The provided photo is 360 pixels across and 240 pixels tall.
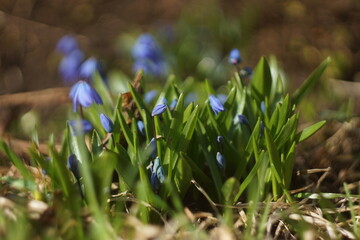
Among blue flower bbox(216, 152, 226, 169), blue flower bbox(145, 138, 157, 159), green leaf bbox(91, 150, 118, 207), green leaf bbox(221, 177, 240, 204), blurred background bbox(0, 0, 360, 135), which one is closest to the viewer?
green leaf bbox(91, 150, 118, 207)

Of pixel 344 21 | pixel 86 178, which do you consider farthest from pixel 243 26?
pixel 86 178

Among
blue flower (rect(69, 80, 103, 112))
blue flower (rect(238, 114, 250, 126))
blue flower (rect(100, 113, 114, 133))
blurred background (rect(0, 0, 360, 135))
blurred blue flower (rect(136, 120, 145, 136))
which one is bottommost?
blurred background (rect(0, 0, 360, 135))

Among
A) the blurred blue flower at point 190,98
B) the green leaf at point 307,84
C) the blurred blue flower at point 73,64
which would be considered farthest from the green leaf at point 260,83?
the blurred blue flower at point 73,64

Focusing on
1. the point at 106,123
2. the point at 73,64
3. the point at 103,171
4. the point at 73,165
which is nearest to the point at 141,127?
the point at 106,123

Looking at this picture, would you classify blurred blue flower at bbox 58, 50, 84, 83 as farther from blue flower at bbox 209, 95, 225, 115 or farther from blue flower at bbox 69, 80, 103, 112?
blue flower at bbox 209, 95, 225, 115

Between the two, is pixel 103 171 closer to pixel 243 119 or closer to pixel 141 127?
pixel 141 127

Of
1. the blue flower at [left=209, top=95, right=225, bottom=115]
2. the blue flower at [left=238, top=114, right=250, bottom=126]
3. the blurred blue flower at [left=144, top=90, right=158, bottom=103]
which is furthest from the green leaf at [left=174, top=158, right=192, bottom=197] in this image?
the blurred blue flower at [left=144, top=90, right=158, bottom=103]

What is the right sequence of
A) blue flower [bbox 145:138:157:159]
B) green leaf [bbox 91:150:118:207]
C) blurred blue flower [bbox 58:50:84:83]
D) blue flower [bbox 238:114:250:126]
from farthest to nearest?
blurred blue flower [bbox 58:50:84:83] → blue flower [bbox 238:114:250:126] → blue flower [bbox 145:138:157:159] → green leaf [bbox 91:150:118:207]

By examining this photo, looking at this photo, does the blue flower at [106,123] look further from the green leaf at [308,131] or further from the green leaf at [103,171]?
the green leaf at [308,131]
